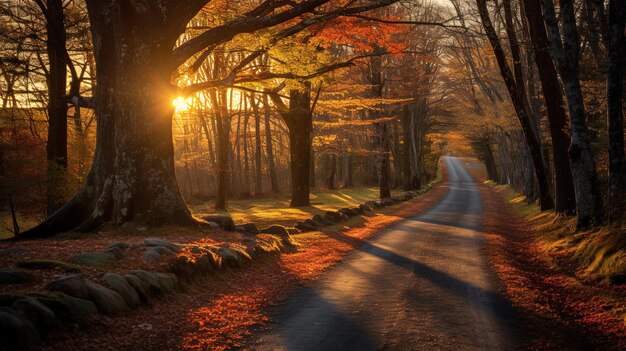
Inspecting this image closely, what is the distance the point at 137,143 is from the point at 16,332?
7.44 m

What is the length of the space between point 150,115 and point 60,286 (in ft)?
21.7

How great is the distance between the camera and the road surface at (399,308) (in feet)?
18.9

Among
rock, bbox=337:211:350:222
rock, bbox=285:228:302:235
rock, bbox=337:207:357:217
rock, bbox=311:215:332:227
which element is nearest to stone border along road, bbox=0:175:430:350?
rock, bbox=285:228:302:235

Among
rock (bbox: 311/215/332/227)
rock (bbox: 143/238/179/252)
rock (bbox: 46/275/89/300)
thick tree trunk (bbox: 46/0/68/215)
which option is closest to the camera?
rock (bbox: 46/275/89/300)

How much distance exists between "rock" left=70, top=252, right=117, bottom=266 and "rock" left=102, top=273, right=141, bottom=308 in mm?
816

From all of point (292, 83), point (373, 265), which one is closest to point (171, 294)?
point (373, 265)

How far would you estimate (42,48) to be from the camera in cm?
1850

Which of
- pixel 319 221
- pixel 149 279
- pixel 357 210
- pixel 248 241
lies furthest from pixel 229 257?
pixel 357 210

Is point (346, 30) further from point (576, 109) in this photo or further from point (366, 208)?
point (366, 208)

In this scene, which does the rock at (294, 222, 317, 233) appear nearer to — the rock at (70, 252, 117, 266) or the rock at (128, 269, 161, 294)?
the rock at (70, 252, 117, 266)

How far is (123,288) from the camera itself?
6.71 metres

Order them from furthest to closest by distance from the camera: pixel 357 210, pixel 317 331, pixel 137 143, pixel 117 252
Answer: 1. pixel 357 210
2. pixel 137 143
3. pixel 117 252
4. pixel 317 331

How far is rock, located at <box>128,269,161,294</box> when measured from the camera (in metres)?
7.24

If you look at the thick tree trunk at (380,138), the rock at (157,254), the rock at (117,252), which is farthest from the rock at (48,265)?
the thick tree trunk at (380,138)
